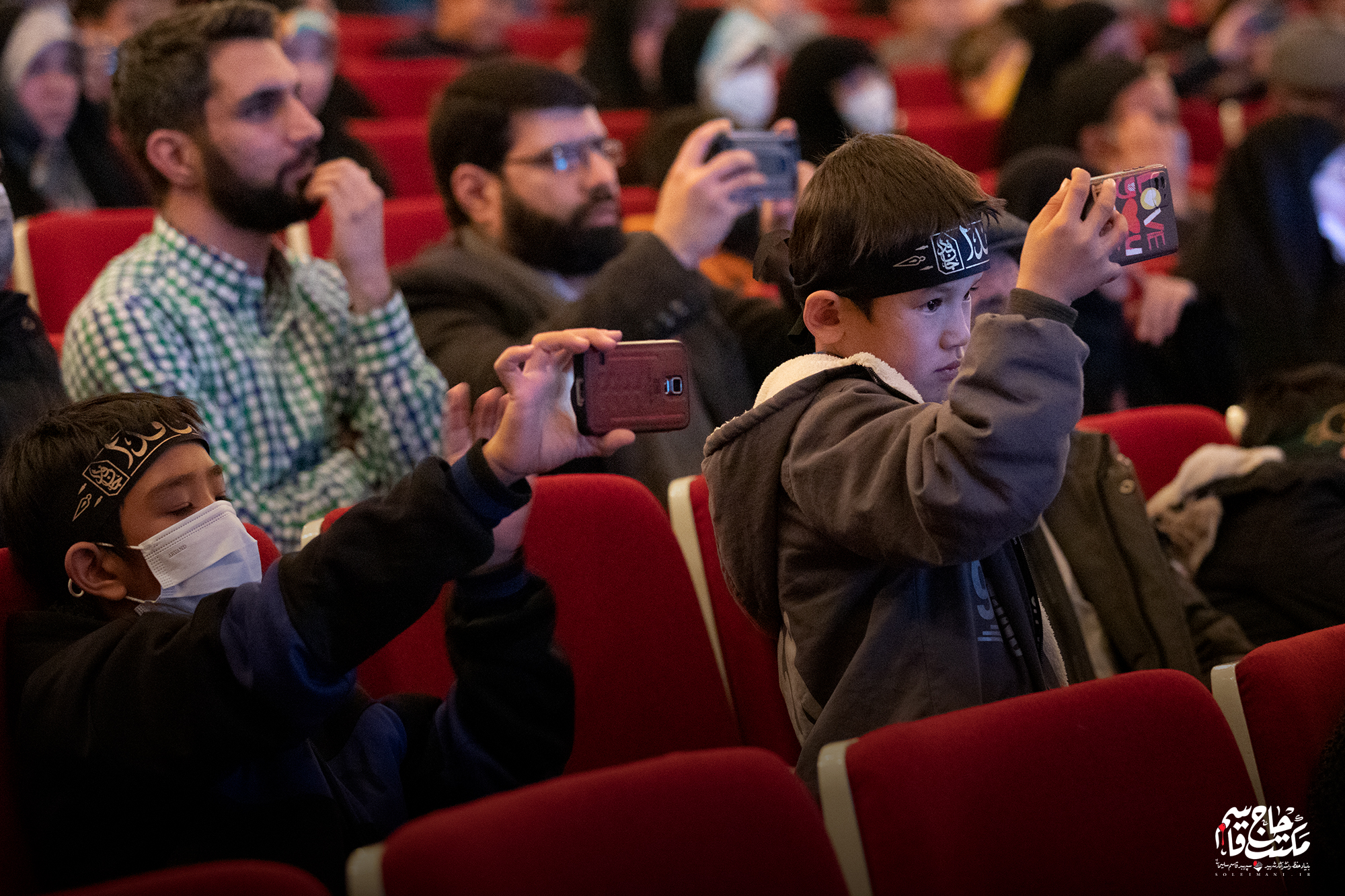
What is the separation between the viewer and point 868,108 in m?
3.59

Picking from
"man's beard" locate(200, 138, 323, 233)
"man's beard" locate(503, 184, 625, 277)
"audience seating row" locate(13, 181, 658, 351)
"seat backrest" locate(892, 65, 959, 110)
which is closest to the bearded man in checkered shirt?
"man's beard" locate(200, 138, 323, 233)

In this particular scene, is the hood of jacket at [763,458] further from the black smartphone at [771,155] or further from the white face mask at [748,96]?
the white face mask at [748,96]

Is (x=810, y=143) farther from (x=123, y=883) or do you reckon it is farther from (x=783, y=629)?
(x=123, y=883)

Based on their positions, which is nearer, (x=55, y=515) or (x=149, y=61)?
(x=55, y=515)

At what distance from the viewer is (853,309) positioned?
4.53 ft

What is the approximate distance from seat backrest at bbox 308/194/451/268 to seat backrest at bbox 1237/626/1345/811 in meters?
2.38

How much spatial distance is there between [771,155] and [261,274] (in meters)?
0.94

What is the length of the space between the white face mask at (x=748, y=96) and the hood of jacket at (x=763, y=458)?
2793 mm

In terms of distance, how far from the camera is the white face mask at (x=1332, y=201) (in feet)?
11.2

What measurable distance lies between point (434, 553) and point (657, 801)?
0.97 feet

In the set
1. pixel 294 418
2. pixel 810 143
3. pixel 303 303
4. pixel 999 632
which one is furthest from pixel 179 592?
pixel 810 143

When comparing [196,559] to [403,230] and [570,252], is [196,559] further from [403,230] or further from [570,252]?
[403,230]

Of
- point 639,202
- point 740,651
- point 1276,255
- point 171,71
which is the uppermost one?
point 171,71

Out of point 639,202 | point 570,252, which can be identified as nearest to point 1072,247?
point 570,252
